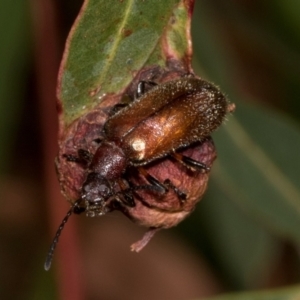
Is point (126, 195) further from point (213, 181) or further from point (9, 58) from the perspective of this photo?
point (213, 181)

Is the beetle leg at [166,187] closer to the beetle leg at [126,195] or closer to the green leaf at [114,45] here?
the beetle leg at [126,195]

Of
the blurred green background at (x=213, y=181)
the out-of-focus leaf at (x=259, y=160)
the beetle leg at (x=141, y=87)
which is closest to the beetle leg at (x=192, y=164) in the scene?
the beetle leg at (x=141, y=87)

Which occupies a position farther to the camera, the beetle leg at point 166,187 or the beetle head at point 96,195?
the beetle head at point 96,195

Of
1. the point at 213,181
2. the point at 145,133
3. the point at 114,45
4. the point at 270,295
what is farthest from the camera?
the point at 213,181

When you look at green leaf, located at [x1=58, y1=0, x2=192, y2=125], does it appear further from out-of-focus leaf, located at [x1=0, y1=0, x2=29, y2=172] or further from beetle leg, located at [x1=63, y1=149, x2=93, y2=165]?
out-of-focus leaf, located at [x1=0, y1=0, x2=29, y2=172]

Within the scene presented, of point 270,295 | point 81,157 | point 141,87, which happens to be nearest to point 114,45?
point 141,87
